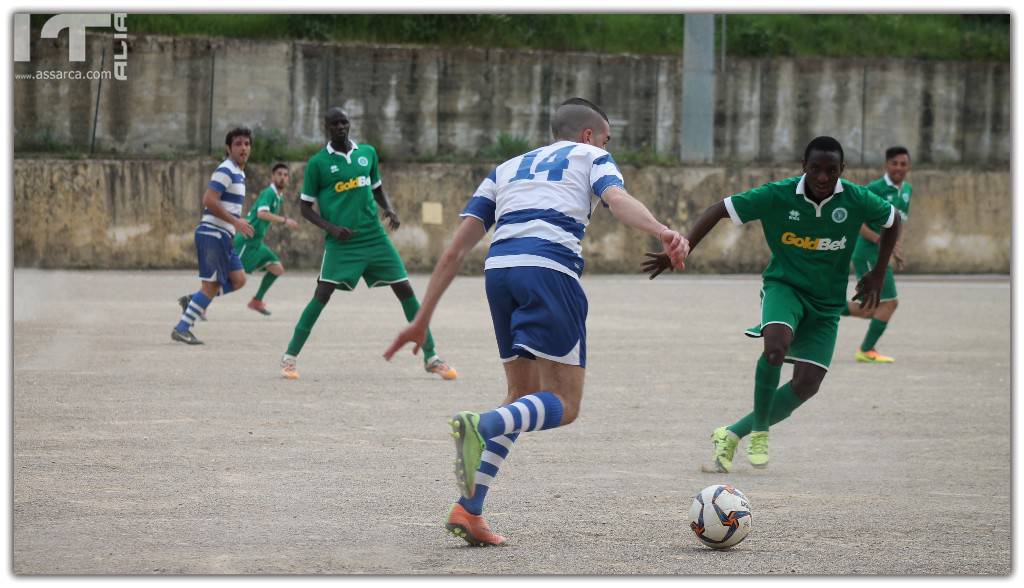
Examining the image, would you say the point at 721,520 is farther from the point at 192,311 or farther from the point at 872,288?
the point at 192,311

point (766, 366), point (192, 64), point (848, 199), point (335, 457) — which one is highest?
point (192, 64)

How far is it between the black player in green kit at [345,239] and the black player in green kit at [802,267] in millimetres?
3990

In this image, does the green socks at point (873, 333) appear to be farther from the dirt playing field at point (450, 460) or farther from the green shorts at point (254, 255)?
the green shorts at point (254, 255)

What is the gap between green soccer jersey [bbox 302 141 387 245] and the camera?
11.1 m

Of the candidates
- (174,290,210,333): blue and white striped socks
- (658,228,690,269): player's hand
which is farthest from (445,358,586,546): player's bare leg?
(174,290,210,333): blue and white striped socks

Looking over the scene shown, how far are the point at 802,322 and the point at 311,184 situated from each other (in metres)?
4.76

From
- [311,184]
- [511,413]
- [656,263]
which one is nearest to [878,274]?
[656,263]

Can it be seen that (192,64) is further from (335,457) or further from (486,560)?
(486,560)

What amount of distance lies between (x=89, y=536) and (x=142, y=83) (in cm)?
2394

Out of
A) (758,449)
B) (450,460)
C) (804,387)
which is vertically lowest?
(450,460)

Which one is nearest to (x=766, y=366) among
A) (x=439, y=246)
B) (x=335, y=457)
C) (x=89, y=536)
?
(x=335, y=457)

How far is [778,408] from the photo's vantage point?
762 centimetres

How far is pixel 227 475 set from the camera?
7.11m

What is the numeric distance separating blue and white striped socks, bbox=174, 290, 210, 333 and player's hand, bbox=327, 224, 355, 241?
118 inches
